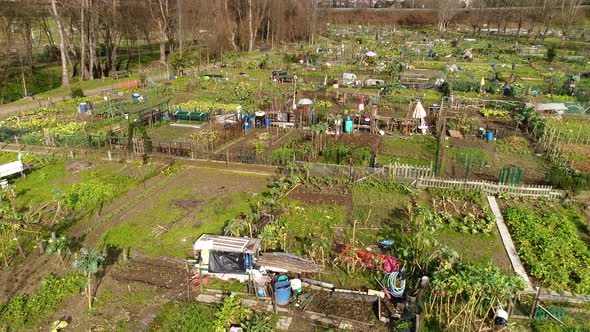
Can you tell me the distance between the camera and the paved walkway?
49.9 feet

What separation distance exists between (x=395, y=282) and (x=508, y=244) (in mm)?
6181

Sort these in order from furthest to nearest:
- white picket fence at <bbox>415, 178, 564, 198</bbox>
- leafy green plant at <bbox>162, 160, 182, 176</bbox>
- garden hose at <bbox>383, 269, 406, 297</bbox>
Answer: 1. leafy green plant at <bbox>162, 160, 182, 176</bbox>
2. white picket fence at <bbox>415, 178, 564, 198</bbox>
3. garden hose at <bbox>383, 269, 406, 297</bbox>

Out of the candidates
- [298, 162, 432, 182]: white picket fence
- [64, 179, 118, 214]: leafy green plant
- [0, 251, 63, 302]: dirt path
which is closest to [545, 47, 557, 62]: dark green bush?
[298, 162, 432, 182]: white picket fence

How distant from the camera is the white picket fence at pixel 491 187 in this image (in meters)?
20.5

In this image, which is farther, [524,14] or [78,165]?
[524,14]

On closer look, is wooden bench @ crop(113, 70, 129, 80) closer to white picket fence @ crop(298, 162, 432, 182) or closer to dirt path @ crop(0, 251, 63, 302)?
white picket fence @ crop(298, 162, 432, 182)

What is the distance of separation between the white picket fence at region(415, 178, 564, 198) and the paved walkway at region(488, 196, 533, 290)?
1.86ft

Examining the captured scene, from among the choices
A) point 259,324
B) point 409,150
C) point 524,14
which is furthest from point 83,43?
point 524,14

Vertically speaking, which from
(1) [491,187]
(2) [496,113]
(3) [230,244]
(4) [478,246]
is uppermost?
(2) [496,113]

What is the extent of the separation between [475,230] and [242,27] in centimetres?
6631

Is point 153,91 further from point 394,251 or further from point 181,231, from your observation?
point 394,251

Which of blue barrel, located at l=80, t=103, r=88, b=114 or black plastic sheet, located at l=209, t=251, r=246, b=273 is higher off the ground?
blue barrel, located at l=80, t=103, r=88, b=114

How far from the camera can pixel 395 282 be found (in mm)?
14000

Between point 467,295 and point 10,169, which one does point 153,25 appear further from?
point 467,295
